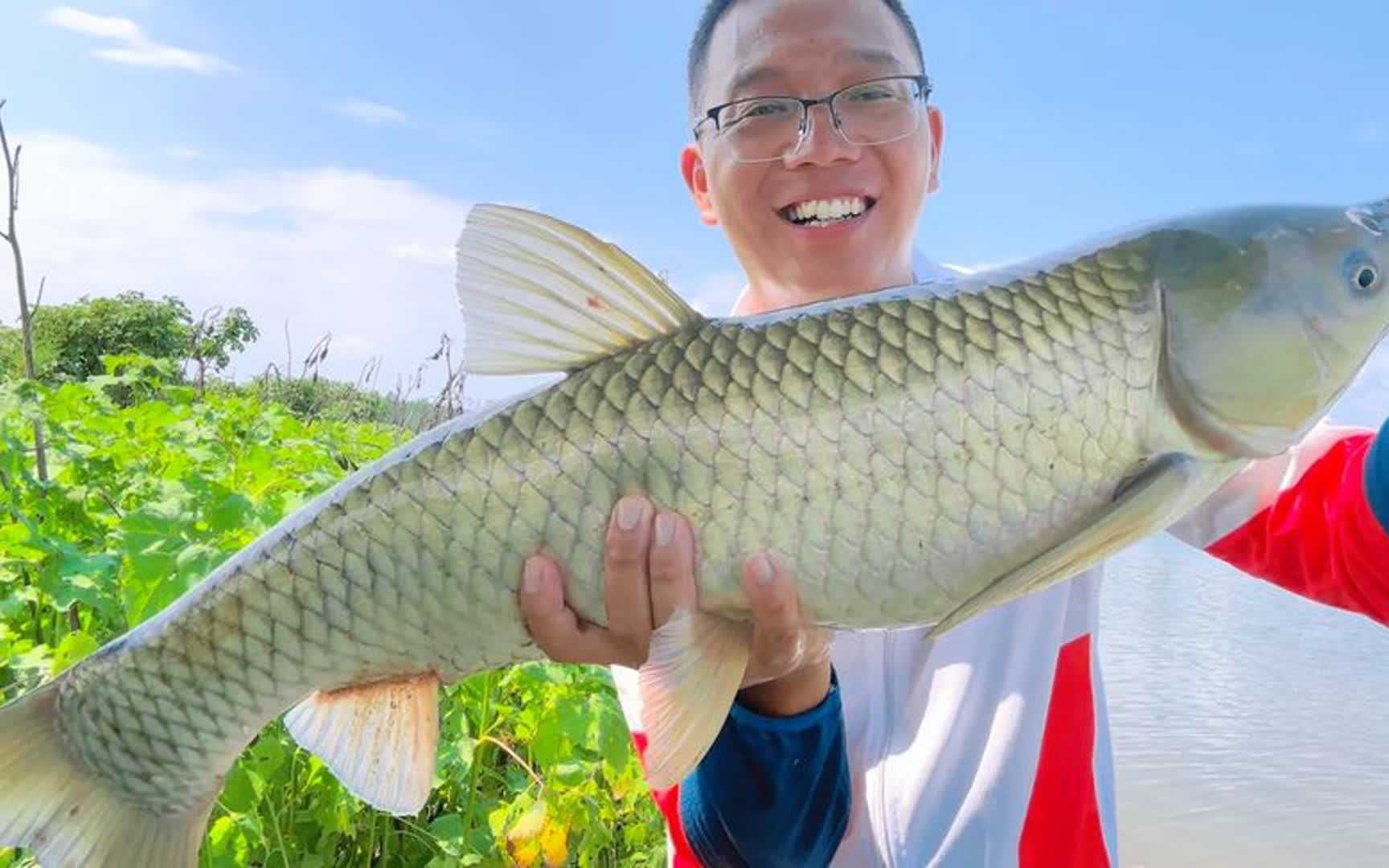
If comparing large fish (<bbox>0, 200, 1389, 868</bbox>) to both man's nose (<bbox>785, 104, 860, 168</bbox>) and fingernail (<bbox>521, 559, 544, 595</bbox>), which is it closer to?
fingernail (<bbox>521, 559, 544, 595</bbox>)

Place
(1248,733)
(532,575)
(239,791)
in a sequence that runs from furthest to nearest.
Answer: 1. (1248,733)
2. (239,791)
3. (532,575)

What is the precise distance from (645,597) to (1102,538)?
0.59 meters

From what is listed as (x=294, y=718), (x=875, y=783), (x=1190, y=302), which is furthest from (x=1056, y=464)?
(x=294, y=718)

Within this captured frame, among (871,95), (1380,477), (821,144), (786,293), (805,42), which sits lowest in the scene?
(1380,477)

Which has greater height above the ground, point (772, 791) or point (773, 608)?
point (773, 608)

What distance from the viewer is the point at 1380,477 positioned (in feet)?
6.03

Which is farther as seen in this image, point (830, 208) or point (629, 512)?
point (830, 208)

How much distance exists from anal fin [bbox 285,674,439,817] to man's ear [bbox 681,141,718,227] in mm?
1406

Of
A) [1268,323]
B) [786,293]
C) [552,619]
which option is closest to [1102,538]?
[1268,323]

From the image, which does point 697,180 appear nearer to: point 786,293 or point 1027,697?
point 786,293

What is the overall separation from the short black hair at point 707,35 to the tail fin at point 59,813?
1.76 meters

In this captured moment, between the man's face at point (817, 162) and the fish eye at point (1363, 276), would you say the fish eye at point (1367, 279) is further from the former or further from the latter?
the man's face at point (817, 162)

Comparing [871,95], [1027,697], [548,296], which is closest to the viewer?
[548,296]

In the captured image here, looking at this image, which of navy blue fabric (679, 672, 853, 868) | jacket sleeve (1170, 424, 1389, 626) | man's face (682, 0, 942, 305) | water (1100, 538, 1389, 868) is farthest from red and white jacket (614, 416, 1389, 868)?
water (1100, 538, 1389, 868)
